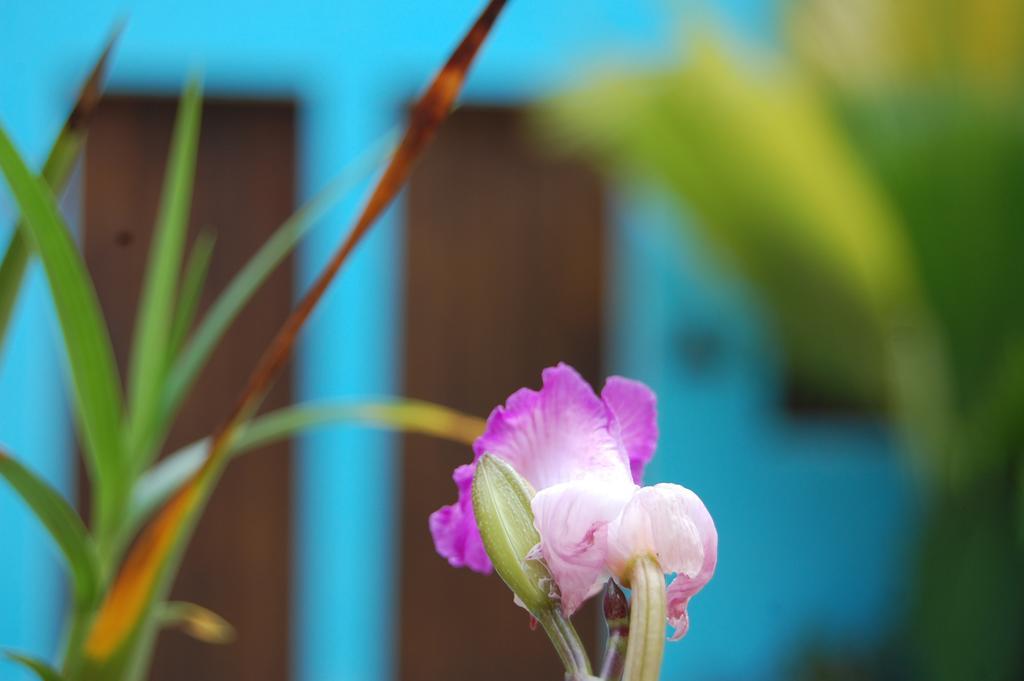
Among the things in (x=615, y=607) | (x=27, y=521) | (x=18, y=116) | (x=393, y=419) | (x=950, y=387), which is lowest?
(x=615, y=607)

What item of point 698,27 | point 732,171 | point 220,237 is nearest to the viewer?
point 698,27

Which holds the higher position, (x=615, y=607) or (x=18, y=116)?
(x=18, y=116)

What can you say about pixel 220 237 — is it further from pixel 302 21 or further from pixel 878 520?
pixel 878 520

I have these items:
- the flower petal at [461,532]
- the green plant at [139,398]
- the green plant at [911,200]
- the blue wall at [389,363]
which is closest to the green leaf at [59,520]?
the green plant at [139,398]

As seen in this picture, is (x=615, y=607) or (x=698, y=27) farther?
(x=698, y=27)

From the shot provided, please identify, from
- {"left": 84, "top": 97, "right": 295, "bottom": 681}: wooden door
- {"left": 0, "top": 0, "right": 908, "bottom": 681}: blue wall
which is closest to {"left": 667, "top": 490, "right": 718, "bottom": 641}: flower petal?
{"left": 0, "top": 0, "right": 908, "bottom": 681}: blue wall

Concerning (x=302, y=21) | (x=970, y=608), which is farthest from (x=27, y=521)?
(x=970, y=608)

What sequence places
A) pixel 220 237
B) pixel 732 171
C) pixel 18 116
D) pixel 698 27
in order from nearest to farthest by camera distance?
pixel 698 27, pixel 732 171, pixel 18 116, pixel 220 237

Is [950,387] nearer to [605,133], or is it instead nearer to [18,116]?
[605,133]
